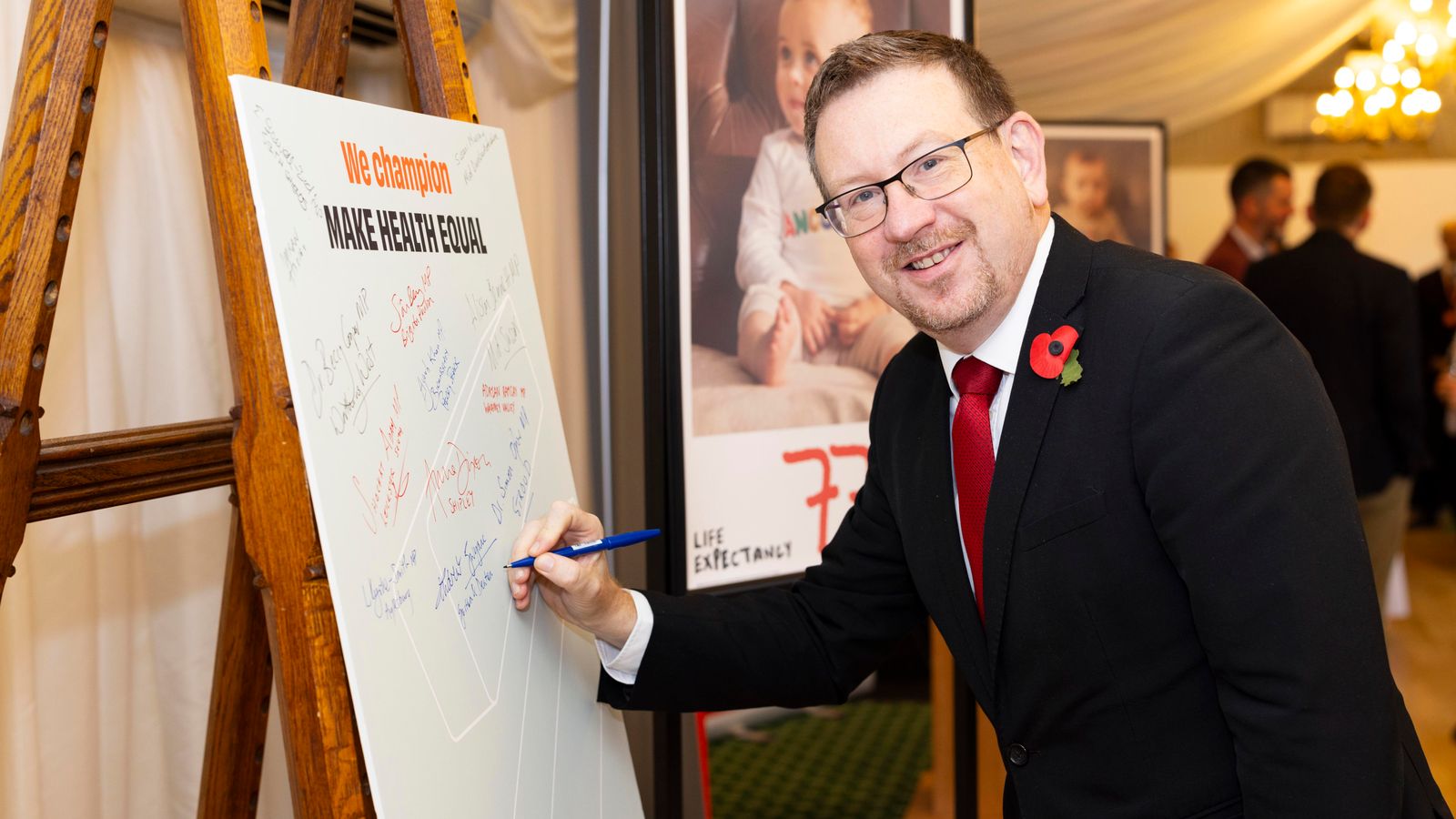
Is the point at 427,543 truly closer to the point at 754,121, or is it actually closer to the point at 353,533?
the point at 353,533

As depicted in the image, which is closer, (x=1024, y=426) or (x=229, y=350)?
(x=229, y=350)

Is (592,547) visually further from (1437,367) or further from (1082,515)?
(1437,367)

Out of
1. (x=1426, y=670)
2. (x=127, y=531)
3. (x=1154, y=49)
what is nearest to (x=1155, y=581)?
(x=127, y=531)

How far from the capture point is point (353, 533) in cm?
106

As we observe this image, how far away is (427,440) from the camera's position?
120 centimetres

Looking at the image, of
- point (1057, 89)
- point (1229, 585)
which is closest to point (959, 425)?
point (1229, 585)

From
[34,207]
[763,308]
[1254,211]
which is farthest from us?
[1254,211]

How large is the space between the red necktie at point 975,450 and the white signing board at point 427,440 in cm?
50

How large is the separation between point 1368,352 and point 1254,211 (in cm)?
118

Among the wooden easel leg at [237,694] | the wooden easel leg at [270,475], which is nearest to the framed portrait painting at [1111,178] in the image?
the wooden easel leg at [237,694]

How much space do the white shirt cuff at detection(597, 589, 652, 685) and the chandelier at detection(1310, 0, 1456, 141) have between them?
435 cm

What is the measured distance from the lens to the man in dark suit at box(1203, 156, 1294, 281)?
15.0ft

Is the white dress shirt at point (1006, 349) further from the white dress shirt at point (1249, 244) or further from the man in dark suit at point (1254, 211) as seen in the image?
the white dress shirt at point (1249, 244)

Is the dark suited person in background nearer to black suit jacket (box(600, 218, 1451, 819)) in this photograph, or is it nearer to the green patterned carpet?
the green patterned carpet
